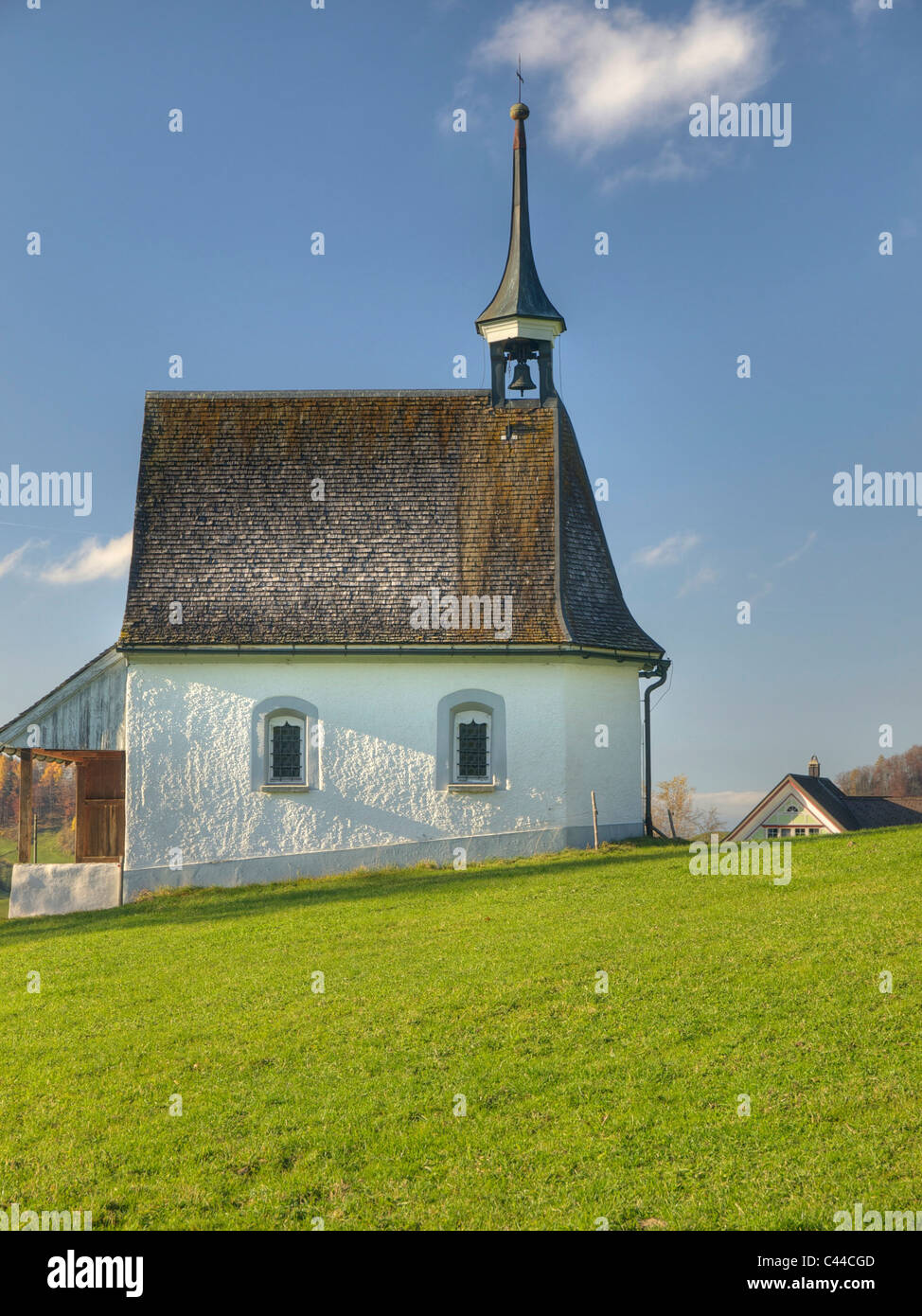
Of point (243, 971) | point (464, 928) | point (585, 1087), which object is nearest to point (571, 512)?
point (464, 928)

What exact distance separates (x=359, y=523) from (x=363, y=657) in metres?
3.30

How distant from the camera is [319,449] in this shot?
77.6 ft

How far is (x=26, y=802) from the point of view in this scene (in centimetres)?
2233

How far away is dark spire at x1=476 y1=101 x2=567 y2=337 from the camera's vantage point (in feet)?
78.1

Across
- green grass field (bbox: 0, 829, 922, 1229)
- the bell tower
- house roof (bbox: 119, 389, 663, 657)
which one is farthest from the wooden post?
the bell tower

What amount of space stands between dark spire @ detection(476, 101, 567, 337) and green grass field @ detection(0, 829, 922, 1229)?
1421 centimetres

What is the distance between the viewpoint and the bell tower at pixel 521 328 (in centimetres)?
2373

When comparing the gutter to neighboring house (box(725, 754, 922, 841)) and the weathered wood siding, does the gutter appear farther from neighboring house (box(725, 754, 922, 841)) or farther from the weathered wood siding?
neighboring house (box(725, 754, 922, 841))

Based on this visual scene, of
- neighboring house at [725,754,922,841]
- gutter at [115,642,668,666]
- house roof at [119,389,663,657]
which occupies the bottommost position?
neighboring house at [725,754,922,841]

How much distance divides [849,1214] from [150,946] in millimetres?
11141

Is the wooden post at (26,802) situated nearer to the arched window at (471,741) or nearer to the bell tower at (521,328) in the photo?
the arched window at (471,741)

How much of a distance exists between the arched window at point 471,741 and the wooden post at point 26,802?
330 inches

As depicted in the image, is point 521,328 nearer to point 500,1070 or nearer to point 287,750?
point 287,750

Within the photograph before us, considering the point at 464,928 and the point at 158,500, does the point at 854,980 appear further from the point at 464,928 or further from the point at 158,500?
the point at 158,500
